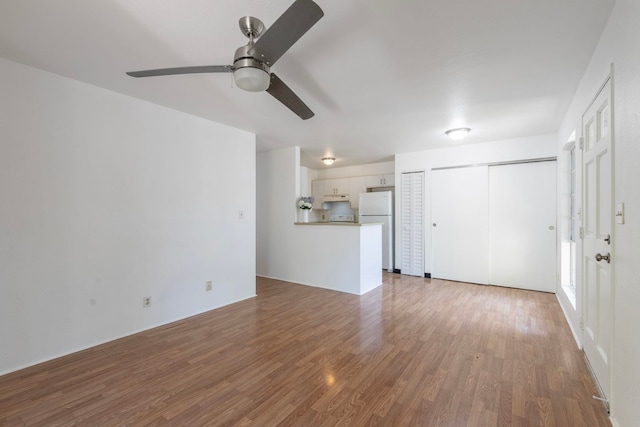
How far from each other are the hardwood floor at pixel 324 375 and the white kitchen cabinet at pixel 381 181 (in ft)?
10.9

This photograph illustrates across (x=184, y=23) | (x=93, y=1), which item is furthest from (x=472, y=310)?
(x=93, y=1)

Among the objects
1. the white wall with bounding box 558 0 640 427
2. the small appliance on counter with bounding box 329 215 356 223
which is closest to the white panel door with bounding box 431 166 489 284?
the small appliance on counter with bounding box 329 215 356 223

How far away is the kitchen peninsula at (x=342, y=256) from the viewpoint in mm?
4133

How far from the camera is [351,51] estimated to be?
1964 mm

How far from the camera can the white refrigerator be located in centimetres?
555

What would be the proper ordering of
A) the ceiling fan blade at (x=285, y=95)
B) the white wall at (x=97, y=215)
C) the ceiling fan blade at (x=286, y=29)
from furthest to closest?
the white wall at (x=97, y=215) → the ceiling fan blade at (x=285, y=95) → the ceiling fan blade at (x=286, y=29)

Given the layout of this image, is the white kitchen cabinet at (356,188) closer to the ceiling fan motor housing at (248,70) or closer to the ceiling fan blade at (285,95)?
the ceiling fan blade at (285,95)

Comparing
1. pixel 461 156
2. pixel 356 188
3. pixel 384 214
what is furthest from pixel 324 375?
pixel 356 188

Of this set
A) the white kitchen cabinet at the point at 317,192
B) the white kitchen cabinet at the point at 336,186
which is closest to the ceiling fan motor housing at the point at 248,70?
the white kitchen cabinet at the point at 336,186

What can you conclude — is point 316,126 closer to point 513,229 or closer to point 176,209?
point 176,209

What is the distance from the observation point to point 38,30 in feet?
5.76

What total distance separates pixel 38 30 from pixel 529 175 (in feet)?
18.7

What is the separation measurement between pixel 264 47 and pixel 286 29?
200 millimetres

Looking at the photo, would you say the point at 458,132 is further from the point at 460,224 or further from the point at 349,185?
the point at 349,185
